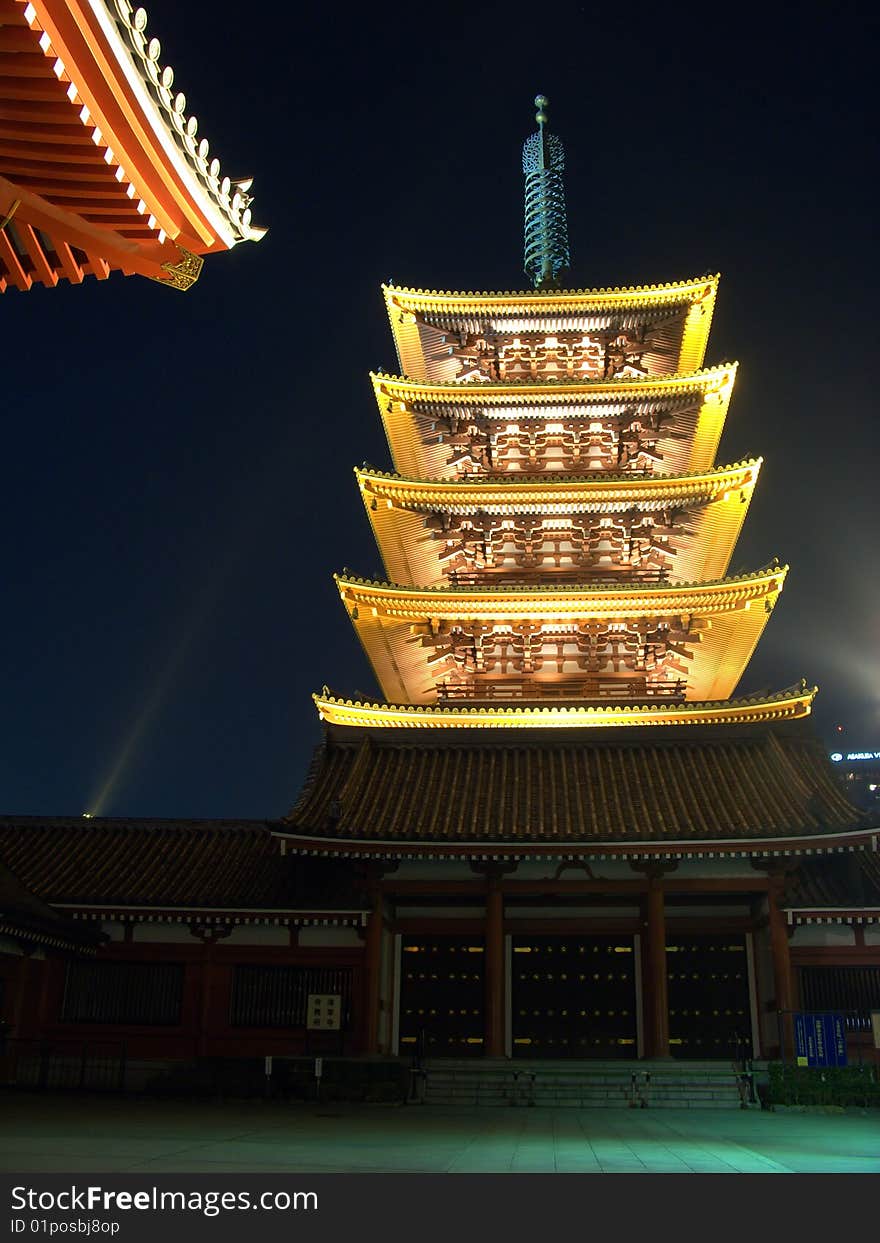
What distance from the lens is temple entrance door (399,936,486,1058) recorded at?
73.2 feet

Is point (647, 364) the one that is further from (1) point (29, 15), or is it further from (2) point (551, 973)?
(1) point (29, 15)

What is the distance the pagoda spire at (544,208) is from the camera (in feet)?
129

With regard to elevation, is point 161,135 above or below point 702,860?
above

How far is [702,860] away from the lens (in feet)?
71.4

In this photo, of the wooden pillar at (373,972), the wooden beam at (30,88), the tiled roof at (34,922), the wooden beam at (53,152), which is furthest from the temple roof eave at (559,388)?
the wooden beam at (30,88)

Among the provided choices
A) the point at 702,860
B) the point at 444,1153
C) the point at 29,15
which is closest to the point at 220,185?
the point at 29,15

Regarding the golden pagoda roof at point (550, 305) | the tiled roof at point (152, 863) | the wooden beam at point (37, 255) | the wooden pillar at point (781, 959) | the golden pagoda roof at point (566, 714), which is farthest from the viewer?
the golden pagoda roof at point (550, 305)

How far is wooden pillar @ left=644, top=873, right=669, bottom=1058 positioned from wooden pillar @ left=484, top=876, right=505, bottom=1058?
3.00 metres

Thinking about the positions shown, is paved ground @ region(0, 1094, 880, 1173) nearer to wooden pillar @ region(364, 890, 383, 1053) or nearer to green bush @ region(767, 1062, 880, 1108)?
green bush @ region(767, 1062, 880, 1108)

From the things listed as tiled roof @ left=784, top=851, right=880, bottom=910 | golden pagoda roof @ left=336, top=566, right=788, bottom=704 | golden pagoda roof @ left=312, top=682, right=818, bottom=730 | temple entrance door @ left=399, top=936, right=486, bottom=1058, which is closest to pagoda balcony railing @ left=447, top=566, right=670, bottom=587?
golden pagoda roof @ left=336, top=566, right=788, bottom=704

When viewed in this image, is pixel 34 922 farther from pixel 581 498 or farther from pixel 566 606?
pixel 581 498

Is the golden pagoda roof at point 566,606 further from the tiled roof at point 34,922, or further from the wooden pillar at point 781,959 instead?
the tiled roof at point 34,922

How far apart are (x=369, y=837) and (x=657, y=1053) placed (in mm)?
7090

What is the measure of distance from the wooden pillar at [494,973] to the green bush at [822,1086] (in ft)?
17.2
